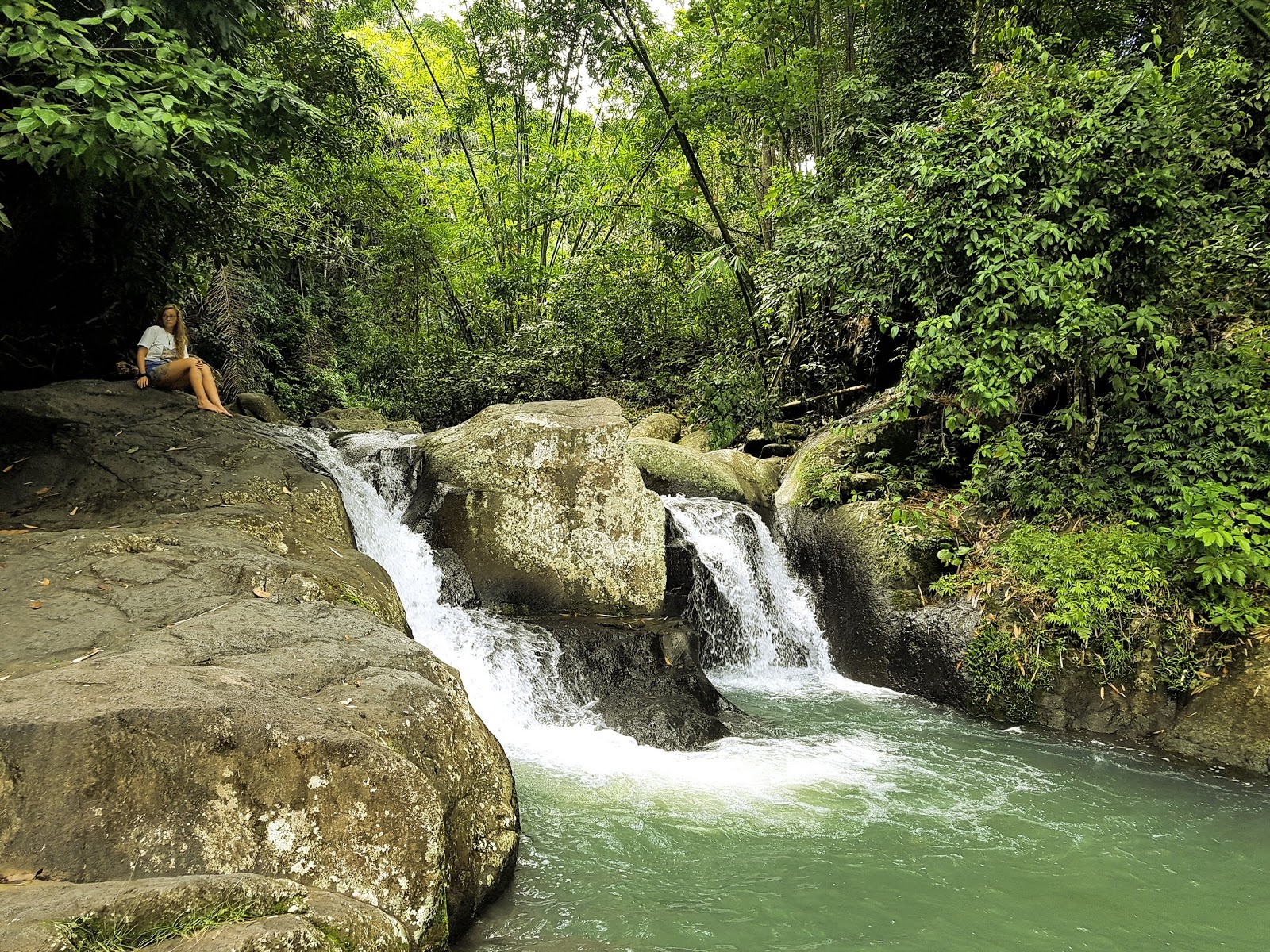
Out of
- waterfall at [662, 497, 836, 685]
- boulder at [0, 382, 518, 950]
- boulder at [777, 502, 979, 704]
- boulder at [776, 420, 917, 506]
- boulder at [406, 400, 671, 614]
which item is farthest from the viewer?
boulder at [776, 420, 917, 506]

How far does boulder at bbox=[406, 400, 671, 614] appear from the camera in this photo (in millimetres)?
7711

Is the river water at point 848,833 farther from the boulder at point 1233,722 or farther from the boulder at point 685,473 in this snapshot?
the boulder at point 685,473

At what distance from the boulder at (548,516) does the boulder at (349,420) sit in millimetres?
5426

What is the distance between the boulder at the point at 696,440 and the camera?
41.1 ft

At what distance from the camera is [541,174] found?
14180mm

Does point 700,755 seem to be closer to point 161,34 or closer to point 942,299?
point 942,299

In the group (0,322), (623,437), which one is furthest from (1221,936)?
(0,322)

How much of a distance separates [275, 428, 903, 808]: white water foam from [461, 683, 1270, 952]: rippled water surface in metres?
0.05

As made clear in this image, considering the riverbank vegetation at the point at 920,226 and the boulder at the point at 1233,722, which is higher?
the riverbank vegetation at the point at 920,226

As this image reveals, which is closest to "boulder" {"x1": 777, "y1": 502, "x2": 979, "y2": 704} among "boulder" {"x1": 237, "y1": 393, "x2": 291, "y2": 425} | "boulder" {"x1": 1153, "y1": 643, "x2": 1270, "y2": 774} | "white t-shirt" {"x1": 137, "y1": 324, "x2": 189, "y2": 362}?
"boulder" {"x1": 1153, "y1": 643, "x2": 1270, "y2": 774}

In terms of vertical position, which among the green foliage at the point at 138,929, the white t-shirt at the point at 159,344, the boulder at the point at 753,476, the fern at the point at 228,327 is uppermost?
the fern at the point at 228,327

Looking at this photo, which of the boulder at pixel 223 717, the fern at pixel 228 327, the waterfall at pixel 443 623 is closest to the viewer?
the boulder at pixel 223 717

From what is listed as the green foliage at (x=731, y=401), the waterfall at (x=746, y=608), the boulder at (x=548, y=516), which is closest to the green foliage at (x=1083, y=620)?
the waterfall at (x=746, y=608)

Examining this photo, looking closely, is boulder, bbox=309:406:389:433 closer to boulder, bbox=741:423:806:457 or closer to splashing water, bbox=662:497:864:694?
boulder, bbox=741:423:806:457
